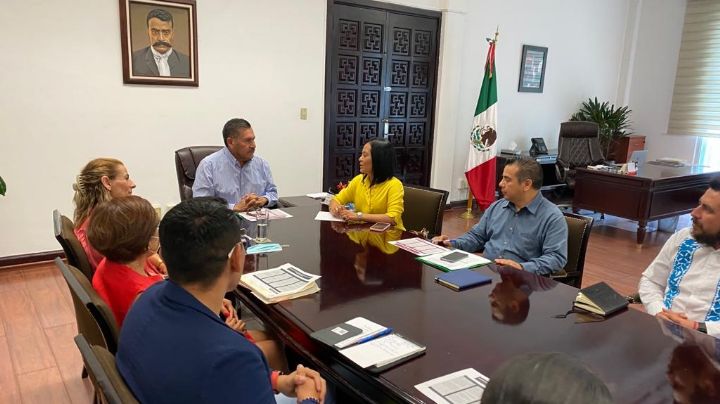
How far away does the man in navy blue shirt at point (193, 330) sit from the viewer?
958mm

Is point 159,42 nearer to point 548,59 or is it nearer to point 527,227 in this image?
point 527,227

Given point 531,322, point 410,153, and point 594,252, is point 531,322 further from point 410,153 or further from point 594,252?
point 410,153

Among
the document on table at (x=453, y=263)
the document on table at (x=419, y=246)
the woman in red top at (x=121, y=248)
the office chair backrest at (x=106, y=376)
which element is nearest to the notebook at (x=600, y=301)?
the document on table at (x=453, y=263)

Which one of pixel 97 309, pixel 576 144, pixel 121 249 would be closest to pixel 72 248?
pixel 121 249

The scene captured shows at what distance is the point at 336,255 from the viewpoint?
7.00 feet

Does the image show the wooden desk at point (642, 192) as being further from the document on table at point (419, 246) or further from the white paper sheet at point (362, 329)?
the white paper sheet at point (362, 329)

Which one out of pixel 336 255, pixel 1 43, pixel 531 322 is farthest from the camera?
pixel 1 43

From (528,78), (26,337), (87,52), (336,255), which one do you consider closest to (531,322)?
(336,255)

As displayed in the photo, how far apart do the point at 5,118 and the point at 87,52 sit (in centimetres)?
74

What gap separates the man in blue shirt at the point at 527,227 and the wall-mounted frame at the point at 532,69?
4559 millimetres

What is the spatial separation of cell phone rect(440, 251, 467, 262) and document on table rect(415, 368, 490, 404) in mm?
894

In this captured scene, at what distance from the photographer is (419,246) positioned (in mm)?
2318

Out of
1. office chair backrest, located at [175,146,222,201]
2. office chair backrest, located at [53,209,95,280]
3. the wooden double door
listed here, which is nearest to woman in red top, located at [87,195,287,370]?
office chair backrest, located at [53,209,95,280]

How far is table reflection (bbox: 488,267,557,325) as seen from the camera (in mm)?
1569
